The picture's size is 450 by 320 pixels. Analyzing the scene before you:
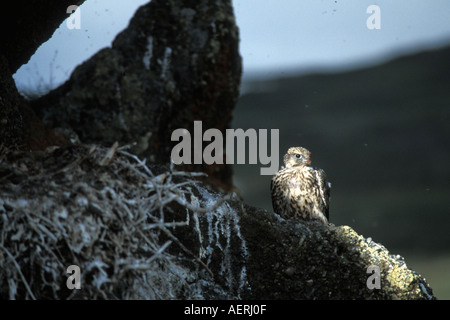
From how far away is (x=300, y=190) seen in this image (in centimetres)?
549

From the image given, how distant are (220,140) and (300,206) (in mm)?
2857

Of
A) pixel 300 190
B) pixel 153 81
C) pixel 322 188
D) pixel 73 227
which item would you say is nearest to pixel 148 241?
pixel 73 227

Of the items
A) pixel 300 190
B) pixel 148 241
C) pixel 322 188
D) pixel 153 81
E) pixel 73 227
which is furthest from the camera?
pixel 153 81

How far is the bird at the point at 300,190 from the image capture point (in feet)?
18.0

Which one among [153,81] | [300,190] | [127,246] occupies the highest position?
[153,81]

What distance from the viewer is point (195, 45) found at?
291 inches

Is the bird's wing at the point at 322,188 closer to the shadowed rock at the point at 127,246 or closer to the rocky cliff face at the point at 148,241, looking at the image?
the rocky cliff face at the point at 148,241

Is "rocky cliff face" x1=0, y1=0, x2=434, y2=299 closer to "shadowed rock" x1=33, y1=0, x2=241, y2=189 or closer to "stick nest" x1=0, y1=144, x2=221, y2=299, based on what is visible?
"stick nest" x1=0, y1=144, x2=221, y2=299

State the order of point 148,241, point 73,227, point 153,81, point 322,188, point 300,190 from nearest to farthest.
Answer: point 73,227 < point 148,241 < point 300,190 < point 322,188 < point 153,81

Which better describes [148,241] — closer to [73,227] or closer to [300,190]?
[73,227]

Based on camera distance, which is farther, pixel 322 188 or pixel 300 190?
pixel 322 188

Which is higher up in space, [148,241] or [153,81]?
[153,81]
